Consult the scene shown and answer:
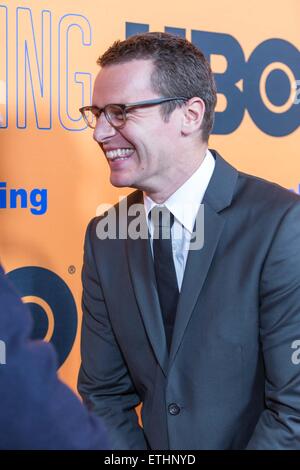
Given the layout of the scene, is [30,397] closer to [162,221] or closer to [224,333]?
[224,333]

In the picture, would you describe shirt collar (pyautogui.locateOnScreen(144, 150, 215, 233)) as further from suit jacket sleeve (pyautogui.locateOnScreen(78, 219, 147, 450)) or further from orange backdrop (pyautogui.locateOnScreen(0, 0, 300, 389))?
orange backdrop (pyautogui.locateOnScreen(0, 0, 300, 389))

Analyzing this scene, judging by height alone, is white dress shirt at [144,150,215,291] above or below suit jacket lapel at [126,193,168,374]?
above

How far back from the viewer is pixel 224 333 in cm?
135

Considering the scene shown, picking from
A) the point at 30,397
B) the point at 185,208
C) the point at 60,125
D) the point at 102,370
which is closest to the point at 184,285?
the point at 185,208

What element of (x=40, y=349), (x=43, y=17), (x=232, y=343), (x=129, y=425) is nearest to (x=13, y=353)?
(x=40, y=349)

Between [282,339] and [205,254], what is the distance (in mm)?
231

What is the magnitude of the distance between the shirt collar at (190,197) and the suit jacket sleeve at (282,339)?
0.21 meters

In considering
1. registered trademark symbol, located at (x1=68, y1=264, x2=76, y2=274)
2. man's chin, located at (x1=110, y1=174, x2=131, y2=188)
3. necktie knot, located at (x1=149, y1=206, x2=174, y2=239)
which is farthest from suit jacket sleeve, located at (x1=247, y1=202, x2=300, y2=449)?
registered trademark symbol, located at (x1=68, y1=264, x2=76, y2=274)

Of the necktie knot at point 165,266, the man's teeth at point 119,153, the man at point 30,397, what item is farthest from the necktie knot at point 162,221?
the man at point 30,397

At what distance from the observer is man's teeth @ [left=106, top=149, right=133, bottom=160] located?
4.83 feet

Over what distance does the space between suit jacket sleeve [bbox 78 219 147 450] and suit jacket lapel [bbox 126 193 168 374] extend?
79 mm

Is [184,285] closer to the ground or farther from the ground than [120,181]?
closer to the ground

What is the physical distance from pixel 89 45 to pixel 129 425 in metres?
1.00

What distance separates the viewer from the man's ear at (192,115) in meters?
1.48
